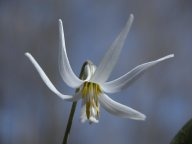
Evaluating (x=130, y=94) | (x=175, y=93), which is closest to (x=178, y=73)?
(x=175, y=93)

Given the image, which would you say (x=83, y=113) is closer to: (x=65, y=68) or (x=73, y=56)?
(x=65, y=68)

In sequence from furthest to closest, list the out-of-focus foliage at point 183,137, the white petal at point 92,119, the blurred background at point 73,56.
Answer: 1. the blurred background at point 73,56
2. the white petal at point 92,119
3. the out-of-focus foliage at point 183,137

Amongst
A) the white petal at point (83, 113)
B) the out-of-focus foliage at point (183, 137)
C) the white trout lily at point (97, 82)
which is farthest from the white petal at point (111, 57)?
the out-of-focus foliage at point (183, 137)

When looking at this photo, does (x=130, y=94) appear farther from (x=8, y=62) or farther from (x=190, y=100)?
(x=8, y=62)

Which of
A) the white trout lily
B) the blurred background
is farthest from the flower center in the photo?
the blurred background

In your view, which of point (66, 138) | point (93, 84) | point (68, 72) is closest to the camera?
point (66, 138)

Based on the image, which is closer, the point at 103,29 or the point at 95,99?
the point at 95,99

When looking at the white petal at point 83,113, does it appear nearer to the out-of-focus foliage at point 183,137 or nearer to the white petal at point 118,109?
the white petal at point 118,109
